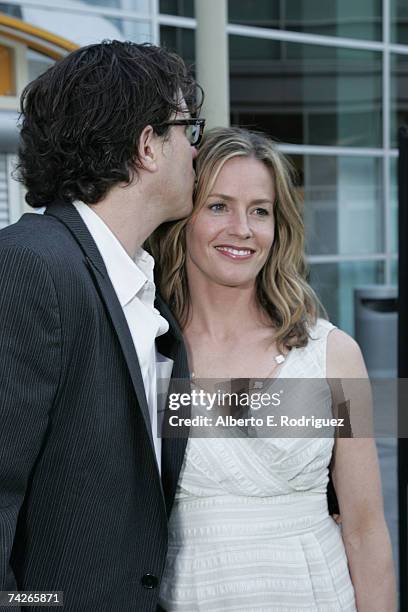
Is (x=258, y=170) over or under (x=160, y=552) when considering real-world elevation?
over

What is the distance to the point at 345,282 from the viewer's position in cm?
1072

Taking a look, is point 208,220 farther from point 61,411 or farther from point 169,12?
point 169,12

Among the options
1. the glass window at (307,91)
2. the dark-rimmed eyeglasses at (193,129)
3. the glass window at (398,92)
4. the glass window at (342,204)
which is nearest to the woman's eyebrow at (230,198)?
the dark-rimmed eyeglasses at (193,129)

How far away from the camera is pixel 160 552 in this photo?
5.64 feet

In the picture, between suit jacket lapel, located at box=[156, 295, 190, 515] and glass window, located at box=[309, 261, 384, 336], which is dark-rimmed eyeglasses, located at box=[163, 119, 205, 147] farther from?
glass window, located at box=[309, 261, 384, 336]

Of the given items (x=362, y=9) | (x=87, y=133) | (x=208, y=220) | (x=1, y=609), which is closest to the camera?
(x=1, y=609)

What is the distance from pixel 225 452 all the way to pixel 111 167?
72cm

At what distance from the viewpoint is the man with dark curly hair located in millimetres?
1470

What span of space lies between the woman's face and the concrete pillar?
37.5 inches

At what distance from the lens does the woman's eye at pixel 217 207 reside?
219 cm

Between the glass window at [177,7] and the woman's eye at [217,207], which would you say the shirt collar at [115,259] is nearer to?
the woman's eye at [217,207]

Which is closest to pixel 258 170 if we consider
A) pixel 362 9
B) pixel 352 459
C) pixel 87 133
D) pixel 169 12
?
pixel 87 133

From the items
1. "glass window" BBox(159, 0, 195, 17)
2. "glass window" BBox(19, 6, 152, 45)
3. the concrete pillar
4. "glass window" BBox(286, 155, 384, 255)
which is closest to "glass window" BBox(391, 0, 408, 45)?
"glass window" BBox(286, 155, 384, 255)

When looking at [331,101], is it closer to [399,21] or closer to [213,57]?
[399,21]
